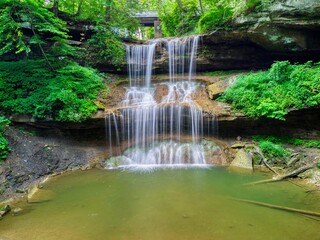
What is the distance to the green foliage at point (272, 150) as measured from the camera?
9.23m

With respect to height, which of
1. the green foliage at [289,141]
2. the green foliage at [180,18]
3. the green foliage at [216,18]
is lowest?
the green foliage at [289,141]

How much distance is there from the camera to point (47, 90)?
10.3m

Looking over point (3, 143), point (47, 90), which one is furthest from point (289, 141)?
point (3, 143)

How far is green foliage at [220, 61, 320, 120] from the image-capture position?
953 centimetres

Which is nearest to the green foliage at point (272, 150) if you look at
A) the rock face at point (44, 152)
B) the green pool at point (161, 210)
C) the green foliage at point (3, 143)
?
the green pool at point (161, 210)

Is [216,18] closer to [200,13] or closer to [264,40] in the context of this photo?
[264,40]

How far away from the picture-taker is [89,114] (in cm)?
1015

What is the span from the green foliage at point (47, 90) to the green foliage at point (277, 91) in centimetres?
596

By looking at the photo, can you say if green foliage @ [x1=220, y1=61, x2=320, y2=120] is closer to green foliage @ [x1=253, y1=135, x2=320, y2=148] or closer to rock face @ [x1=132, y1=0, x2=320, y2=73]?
green foliage @ [x1=253, y1=135, x2=320, y2=148]

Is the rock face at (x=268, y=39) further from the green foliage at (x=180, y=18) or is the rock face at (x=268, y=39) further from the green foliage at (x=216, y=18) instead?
the green foliage at (x=180, y=18)

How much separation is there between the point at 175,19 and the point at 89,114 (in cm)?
1247

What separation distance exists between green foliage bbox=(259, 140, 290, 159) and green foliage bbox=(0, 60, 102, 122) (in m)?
6.64

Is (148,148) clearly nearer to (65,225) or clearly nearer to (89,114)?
(89,114)

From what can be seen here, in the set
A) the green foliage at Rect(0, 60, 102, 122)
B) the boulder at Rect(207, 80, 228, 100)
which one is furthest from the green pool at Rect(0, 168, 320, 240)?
the boulder at Rect(207, 80, 228, 100)
